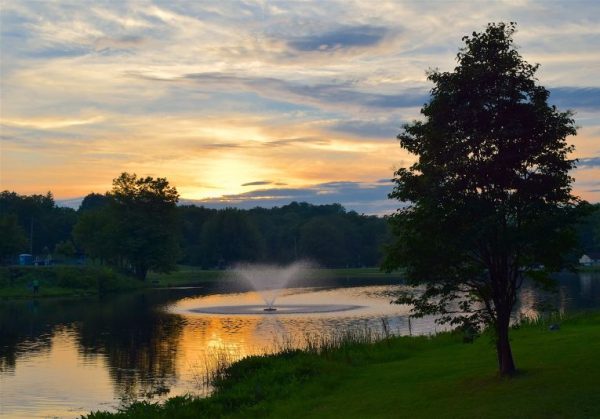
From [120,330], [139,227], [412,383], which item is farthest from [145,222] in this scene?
[412,383]

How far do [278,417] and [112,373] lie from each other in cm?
1997

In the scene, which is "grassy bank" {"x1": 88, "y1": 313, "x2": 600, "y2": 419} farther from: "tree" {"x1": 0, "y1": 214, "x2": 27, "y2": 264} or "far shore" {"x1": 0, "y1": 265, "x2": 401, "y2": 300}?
"tree" {"x1": 0, "y1": 214, "x2": 27, "y2": 264}

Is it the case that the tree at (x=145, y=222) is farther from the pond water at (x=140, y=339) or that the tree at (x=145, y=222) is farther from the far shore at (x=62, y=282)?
the pond water at (x=140, y=339)

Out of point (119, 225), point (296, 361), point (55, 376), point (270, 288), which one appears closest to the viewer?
point (296, 361)

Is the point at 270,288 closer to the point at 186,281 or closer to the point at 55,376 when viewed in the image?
the point at 186,281

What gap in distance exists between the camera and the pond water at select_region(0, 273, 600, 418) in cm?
3569

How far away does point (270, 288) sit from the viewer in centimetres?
12244

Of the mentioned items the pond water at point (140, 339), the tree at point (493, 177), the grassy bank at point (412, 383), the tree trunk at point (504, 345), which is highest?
the tree at point (493, 177)

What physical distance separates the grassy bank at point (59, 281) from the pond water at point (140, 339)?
53.6ft

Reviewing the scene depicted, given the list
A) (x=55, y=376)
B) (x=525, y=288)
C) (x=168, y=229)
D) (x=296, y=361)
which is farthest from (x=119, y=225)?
(x=296, y=361)

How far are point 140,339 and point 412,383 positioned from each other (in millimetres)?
33824

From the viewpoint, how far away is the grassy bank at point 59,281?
110312 mm

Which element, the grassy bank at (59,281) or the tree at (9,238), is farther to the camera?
the tree at (9,238)

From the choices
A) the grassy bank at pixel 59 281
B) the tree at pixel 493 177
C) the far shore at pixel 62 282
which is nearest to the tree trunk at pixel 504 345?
the tree at pixel 493 177
